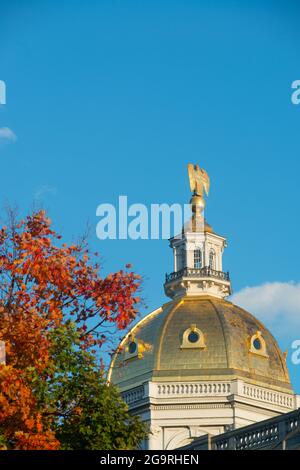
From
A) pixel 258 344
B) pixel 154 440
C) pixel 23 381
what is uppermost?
pixel 258 344

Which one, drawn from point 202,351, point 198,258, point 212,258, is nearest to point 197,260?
point 198,258

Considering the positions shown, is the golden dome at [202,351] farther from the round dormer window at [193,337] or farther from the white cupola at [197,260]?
the white cupola at [197,260]

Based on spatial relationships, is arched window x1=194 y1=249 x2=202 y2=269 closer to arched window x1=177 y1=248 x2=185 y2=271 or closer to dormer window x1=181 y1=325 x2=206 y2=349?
arched window x1=177 y1=248 x2=185 y2=271

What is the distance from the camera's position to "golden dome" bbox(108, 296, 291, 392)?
92.7m

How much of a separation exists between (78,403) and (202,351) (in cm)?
6057

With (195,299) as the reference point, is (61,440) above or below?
below

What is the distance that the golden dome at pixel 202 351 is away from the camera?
92688 millimetres

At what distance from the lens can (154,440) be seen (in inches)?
3492

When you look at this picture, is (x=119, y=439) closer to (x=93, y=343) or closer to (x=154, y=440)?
A: (x=93, y=343)

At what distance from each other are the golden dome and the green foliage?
57.7 meters

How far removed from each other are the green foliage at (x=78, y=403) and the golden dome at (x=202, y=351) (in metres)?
57.7

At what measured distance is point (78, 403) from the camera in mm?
33031
